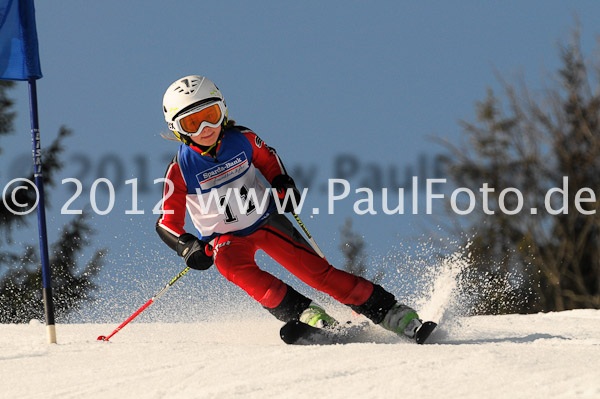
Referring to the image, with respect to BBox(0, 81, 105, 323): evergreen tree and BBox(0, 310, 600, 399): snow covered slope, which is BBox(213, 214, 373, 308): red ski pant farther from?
BBox(0, 81, 105, 323): evergreen tree

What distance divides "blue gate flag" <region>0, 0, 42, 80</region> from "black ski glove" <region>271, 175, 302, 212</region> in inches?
80.4

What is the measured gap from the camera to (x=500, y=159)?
48.9 ft

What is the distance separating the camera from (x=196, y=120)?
14.9 feet

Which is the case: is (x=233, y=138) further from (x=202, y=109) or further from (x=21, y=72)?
(x=21, y=72)

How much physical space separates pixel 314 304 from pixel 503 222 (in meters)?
10.7

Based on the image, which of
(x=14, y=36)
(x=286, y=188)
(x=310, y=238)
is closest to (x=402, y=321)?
(x=310, y=238)

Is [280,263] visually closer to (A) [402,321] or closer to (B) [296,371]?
(A) [402,321]

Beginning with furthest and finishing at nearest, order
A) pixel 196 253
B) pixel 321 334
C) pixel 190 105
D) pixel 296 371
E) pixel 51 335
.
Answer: pixel 51 335 < pixel 190 105 < pixel 196 253 < pixel 321 334 < pixel 296 371

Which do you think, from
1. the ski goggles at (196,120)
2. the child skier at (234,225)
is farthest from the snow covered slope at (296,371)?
the ski goggles at (196,120)

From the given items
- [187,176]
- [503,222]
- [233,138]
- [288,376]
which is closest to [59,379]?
[288,376]

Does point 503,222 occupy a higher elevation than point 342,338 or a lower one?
lower

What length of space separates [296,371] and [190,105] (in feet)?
6.70

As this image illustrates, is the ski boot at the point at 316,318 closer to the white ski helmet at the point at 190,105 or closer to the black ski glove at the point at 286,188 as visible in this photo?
the black ski glove at the point at 286,188

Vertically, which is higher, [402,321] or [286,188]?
[286,188]
